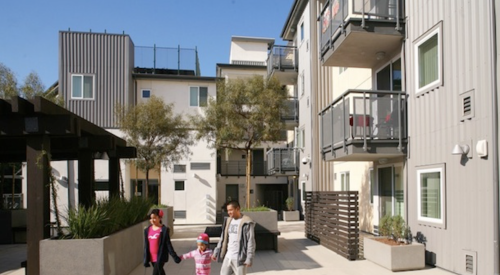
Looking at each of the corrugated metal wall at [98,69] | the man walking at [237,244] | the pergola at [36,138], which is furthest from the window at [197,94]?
the man walking at [237,244]

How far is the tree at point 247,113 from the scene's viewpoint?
1402cm

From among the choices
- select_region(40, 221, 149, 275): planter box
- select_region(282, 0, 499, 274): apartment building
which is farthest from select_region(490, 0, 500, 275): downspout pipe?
select_region(40, 221, 149, 275): planter box

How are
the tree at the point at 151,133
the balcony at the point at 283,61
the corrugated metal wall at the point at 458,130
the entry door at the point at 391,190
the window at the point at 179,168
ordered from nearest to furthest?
the corrugated metal wall at the point at 458,130
the entry door at the point at 391,190
the tree at the point at 151,133
the window at the point at 179,168
the balcony at the point at 283,61

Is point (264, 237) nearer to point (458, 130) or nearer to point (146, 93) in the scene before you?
point (458, 130)

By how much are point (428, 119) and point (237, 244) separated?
17.9 ft

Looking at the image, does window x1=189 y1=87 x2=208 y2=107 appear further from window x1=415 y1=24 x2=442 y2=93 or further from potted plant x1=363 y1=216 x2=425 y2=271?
potted plant x1=363 y1=216 x2=425 y2=271

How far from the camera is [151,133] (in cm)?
1681

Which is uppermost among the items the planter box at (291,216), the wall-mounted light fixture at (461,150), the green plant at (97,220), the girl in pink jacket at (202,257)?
the wall-mounted light fixture at (461,150)

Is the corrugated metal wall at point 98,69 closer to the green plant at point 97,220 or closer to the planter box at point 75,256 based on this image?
the green plant at point 97,220

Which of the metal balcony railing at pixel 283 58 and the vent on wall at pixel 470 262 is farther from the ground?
the metal balcony railing at pixel 283 58

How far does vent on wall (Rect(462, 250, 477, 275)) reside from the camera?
24.7 feet

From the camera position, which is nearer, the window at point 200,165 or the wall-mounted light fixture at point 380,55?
the wall-mounted light fixture at point 380,55

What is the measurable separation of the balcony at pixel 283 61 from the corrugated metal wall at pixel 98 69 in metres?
7.90

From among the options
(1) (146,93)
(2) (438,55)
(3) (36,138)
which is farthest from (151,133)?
(2) (438,55)
